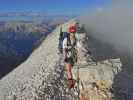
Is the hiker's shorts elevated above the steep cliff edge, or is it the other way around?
the hiker's shorts

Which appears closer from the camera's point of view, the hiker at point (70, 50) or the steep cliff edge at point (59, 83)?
the hiker at point (70, 50)

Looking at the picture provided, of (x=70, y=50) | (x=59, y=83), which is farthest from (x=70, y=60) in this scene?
(x=59, y=83)

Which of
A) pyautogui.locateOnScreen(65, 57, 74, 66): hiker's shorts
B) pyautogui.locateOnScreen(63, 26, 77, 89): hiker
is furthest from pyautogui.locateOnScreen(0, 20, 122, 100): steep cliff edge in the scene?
pyautogui.locateOnScreen(65, 57, 74, 66): hiker's shorts

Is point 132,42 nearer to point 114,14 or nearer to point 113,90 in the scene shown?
point 114,14

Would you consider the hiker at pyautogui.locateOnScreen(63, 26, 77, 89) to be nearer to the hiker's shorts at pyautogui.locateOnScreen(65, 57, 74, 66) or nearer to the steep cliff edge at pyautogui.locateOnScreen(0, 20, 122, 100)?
the hiker's shorts at pyautogui.locateOnScreen(65, 57, 74, 66)

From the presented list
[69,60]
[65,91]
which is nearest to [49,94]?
[65,91]

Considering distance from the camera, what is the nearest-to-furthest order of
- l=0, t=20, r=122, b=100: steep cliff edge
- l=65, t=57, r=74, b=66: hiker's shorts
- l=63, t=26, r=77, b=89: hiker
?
l=63, t=26, r=77, b=89: hiker
l=65, t=57, r=74, b=66: hiker's shorts
l=0, t=20, r=122, b=100: steep cliff edge

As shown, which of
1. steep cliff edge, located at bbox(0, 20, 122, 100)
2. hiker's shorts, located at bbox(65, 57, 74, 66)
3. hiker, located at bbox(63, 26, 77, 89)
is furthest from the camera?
steep cliff edge, located at bbox(0, 20, 122, 100)

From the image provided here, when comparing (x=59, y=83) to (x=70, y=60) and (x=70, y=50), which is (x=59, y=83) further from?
(x=70, y=50)

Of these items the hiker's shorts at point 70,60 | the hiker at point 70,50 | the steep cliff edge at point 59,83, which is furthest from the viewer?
the steep cliff edge at point 59,83

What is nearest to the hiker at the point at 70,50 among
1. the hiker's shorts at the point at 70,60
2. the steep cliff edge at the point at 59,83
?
the hiker's shorts at the point at 70,60

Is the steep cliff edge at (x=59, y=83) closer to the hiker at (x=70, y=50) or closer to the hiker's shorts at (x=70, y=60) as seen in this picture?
the hiker at (x=70, y=50)

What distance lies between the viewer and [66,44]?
728 inches

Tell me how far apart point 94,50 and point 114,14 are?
43.6 metres
